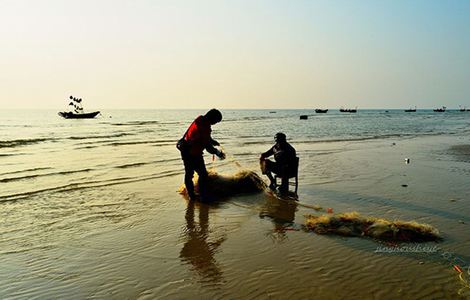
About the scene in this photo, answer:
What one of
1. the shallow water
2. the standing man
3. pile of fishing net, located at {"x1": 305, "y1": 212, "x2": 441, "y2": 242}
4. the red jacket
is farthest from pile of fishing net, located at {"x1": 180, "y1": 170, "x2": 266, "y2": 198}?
pile of fishing net, located at {"x1": 305, "y1": 212, "x2": 441, "y2": 242}

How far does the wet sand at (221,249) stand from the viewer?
3.82 meters

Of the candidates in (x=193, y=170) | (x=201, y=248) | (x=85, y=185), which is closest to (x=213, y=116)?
(x=193, y=170)

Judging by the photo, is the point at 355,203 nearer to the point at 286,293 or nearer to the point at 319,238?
the point at 319,238

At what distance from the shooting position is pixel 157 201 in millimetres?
7938

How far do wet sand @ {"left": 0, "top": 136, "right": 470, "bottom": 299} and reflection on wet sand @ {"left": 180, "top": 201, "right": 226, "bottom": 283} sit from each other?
0.6 inches

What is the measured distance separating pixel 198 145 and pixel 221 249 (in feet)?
9.74

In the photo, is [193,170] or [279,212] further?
[193,170]

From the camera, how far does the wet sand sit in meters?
3.82

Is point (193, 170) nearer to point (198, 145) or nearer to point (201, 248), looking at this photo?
point (198, 145)

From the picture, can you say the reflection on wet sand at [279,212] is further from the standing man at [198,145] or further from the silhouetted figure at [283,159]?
the standing man at [198,145]

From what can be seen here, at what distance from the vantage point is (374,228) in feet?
17.6

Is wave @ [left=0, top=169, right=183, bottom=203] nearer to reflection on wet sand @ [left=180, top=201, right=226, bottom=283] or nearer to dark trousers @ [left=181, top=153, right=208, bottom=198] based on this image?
dark trousers @ [left=181, top=153, right=208, bottom=198]

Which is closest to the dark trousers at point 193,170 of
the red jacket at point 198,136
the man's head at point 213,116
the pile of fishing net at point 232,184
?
the red jacket at point 198,136

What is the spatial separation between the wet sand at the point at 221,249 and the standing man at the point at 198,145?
556mm
